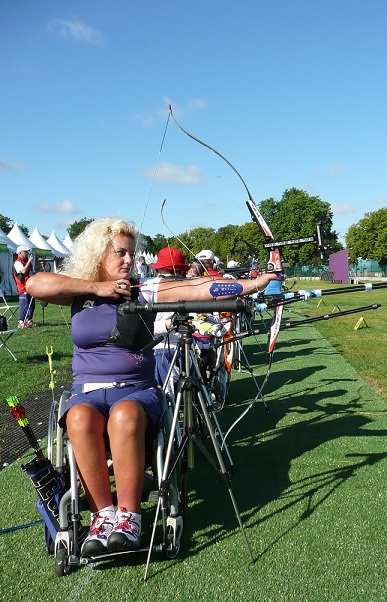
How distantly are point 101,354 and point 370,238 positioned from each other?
73.9 metres

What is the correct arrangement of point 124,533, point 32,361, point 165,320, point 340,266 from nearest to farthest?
point 124,533 < point 165,320 < point 32,361 < point 340,266

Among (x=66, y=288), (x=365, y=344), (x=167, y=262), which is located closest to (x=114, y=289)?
(x=66, y=288)

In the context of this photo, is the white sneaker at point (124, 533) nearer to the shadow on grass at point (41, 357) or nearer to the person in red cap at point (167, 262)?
the person in red cap at point (167, 262)

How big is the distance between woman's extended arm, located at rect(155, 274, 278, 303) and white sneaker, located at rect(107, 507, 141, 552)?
120 centimetres

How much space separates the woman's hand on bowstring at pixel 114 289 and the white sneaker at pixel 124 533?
107 cm

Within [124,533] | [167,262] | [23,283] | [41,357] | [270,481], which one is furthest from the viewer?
[23,283]

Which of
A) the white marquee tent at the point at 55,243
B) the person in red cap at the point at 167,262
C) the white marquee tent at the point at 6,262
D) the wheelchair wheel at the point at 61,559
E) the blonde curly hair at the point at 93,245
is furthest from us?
the white marquee tent at the point at 55,243

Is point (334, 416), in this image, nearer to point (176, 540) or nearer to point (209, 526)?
point (209, 526)

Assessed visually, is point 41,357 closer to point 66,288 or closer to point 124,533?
point 66,288

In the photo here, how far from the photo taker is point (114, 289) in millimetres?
2867

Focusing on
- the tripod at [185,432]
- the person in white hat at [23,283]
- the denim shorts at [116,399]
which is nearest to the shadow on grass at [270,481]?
the tripod at [185,432]

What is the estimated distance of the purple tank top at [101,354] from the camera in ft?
9.64

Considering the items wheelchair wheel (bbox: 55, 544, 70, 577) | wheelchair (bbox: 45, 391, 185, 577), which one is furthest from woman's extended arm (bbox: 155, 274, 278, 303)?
wheelchair wheel (bbox: 55, 544, 70, 577)

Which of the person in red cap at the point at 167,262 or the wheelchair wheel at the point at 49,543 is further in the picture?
the person in red cap at the point at 167,262
